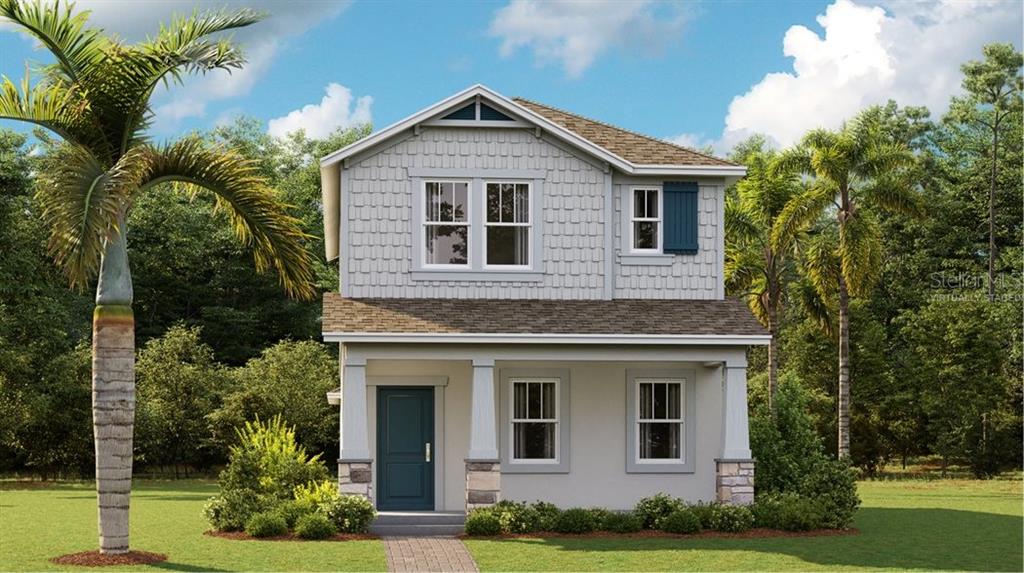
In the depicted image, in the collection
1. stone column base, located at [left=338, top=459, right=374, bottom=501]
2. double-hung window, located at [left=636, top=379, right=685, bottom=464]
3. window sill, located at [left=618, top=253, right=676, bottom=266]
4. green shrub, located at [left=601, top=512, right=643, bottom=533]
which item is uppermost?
window sill, located at [left=618, top=253, right=676, bottom=266]

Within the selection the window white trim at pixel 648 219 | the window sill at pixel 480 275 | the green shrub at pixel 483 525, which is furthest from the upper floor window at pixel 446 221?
the green shrub at pixel 483 525

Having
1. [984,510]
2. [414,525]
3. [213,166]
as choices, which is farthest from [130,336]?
[984,510]

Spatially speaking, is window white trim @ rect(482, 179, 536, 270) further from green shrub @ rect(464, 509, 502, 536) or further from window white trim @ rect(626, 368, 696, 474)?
green shrub @ rect(464, 509, 502, 536)

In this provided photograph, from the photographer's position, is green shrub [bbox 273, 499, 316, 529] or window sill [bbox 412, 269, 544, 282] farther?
window sill [bbox 412, 269, 544, 282]

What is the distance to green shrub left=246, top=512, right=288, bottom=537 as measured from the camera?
20.4 meters

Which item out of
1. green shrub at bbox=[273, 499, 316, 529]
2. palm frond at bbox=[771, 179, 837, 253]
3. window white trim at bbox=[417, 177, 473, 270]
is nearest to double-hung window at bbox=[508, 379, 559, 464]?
window white trim at bbox=[417, 177, 473, 270]

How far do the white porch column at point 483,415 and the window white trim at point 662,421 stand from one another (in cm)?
298

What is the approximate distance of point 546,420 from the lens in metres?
23.8

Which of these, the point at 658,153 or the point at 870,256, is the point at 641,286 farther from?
the point at 870,256

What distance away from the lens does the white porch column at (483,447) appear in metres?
21.6

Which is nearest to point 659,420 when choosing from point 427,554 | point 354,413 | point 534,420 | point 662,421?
point 662,421

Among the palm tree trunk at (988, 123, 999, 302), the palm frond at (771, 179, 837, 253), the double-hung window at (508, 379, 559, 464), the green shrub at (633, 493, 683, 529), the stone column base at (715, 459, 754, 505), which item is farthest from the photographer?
the palm tree trunk at (988, 123, 999, 302)

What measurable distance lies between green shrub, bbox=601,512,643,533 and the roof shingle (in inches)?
124

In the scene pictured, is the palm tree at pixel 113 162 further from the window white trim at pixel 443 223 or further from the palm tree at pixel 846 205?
the palm tree at pixel 846 205
